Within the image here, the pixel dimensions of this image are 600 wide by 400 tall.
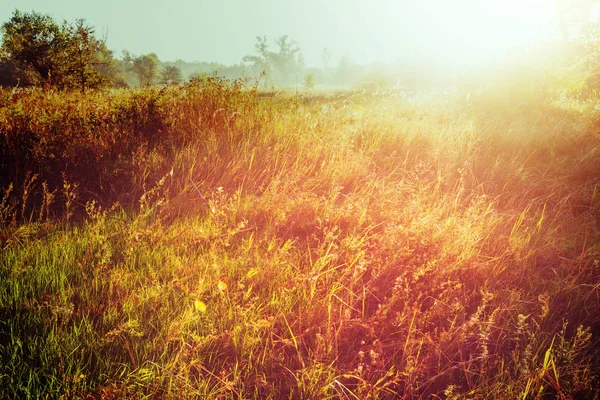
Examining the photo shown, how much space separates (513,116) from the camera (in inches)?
250

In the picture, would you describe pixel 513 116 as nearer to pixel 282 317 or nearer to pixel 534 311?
pixel 534 311

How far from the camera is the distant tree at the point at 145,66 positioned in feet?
180

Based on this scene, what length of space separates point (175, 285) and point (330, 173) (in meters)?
1.87

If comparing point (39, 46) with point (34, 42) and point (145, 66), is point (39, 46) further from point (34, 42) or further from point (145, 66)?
point (145, 66)

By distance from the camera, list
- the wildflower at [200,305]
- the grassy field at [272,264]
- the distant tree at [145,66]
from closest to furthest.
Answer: the grassy field at [272,264] < the wildflower at [200,305] < the distant tree at [145,66]

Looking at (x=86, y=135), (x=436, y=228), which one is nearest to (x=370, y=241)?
(x=436, y=228)

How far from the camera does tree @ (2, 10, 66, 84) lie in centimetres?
2525

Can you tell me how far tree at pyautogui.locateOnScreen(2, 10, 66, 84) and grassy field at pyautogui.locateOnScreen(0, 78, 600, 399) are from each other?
27.5m

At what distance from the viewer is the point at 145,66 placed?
Answer: 191 feet

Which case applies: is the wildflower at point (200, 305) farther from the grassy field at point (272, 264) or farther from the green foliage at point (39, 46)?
the green foliage at point (39, 46)

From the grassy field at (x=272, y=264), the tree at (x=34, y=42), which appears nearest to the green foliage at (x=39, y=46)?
the tree at (x=34, y=42)

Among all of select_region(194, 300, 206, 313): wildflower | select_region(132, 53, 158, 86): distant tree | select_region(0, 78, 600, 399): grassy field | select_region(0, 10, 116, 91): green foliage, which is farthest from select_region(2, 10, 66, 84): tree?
select_region(194, 300, 206, 313): wildflower

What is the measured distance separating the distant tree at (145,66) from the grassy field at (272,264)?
188 ft

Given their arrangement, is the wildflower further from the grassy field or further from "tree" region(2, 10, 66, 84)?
"tree" region(2, 10, 66, 84)
